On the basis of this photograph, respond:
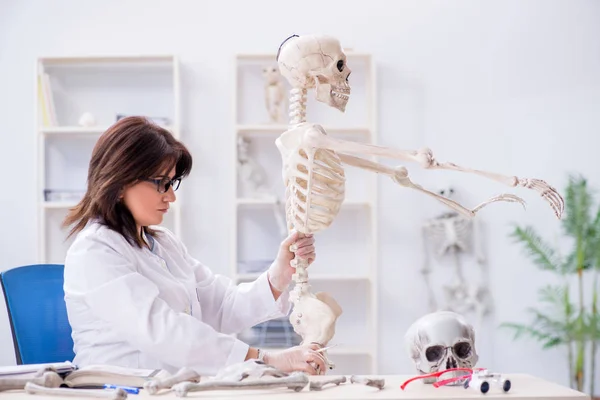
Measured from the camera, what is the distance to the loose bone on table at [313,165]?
6.43 ft

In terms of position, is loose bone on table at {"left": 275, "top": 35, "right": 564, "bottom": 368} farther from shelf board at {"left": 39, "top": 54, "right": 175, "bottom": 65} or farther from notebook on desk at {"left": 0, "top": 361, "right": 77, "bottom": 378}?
shelf board at {"left": 39, "top": 54, "right": 175, "bottom": 65}

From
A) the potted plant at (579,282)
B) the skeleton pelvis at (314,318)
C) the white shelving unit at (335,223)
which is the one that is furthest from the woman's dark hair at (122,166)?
the potted plant at (579,282)

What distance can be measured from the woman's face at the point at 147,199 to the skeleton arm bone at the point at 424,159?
45cm

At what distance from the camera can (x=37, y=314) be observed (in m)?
2.16

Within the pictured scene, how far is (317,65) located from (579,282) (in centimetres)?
286

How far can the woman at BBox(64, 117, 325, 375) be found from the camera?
1831 millimetres

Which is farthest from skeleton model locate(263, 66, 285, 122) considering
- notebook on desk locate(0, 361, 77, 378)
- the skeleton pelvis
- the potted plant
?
notebook on desk locate(0, 361, 77, 378)

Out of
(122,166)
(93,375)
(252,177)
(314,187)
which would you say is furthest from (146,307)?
(252,177)

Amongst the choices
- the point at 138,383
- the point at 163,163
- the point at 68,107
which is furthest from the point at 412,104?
the point at 138,383

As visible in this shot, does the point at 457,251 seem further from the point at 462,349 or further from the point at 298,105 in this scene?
the point at 462,349

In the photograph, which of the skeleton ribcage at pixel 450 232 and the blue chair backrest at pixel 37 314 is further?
the skeleton ribcage at pixel 450 232

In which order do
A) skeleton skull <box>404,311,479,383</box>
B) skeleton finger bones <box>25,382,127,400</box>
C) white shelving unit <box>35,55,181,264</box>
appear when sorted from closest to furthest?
skeleton finger bones <box>25,382,127,400</box> < skeleton skull <box>404,311,479,383</box> < white shelving unit <box>35,55,181,264</box>

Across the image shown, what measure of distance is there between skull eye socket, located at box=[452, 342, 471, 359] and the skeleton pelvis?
0.40 m

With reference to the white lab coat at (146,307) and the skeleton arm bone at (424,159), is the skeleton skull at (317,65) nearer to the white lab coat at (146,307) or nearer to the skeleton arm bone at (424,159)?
the skeleton arm bone at (424,159)
